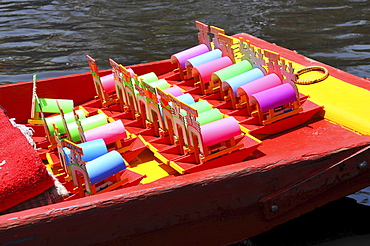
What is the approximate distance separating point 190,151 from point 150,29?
709 cm

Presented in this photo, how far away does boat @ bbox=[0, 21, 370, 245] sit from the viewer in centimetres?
287

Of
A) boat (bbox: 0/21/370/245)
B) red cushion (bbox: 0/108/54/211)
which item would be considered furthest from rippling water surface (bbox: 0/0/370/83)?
red cushion (bbox: 0/108/54/211)

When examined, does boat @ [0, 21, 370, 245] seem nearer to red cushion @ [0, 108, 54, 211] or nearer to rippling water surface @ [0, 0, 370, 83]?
red cushion @ [0, 108, 54, 211]

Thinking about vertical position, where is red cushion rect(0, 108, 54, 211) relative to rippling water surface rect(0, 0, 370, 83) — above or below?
above

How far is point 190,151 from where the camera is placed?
3.53 metres

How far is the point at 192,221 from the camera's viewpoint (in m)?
3.07

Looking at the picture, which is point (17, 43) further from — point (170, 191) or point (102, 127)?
point (170, 191)

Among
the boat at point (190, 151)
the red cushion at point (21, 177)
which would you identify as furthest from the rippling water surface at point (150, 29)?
the red cushion at point (21, 177)

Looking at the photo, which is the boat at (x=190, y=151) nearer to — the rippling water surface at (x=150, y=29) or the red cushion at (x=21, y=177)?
the red cushion at (x=21, y=177)

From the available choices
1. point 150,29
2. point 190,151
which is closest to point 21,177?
point 190,151

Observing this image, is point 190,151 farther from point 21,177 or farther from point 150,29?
point 150,29

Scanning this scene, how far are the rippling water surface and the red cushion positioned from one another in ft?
17.5

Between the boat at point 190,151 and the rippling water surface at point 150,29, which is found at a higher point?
the boat at point 190,151

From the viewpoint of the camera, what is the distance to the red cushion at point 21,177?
285 cm
